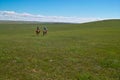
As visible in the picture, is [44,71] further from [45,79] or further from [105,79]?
[105,79]

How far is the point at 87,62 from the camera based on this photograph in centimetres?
2000

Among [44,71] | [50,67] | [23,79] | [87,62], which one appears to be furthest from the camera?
[87,62]

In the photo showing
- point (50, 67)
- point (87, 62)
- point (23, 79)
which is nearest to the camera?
point (23, 79)

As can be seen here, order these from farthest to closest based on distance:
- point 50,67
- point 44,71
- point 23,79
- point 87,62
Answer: point 87,62
point 50,67
point 44,71
point 23,79

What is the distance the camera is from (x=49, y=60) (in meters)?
20.0

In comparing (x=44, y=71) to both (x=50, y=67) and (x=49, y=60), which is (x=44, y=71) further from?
(x=49, y=60)

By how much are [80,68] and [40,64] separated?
301 centimetres

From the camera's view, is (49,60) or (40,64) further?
(49,60)

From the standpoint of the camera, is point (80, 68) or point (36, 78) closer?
point (36, 78)

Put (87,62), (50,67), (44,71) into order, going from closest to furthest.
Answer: (44,71), (50,67), (87,62)

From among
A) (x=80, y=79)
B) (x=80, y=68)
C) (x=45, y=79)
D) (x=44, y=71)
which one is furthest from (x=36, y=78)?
(x=80, y=68)

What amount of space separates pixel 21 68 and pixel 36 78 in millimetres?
2539

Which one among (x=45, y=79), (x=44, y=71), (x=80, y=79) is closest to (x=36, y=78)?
(x=45, y=79)

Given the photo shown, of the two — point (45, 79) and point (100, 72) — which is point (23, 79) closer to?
point (45, 79)
